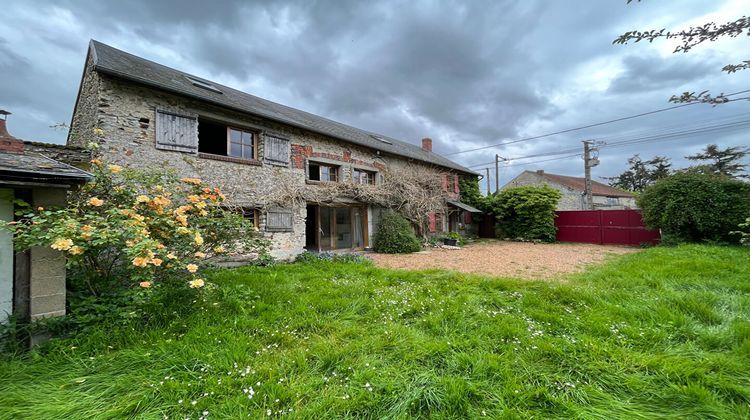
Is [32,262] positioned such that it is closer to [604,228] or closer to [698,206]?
[698,206]

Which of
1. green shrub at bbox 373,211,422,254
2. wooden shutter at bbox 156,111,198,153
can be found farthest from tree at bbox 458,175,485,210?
wooden shutter at bbox 156,111,198,153

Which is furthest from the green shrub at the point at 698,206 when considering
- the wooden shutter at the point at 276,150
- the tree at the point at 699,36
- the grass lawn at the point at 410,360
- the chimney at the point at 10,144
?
the chimney at the point at 10,144

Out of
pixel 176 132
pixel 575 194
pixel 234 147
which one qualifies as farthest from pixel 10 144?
pixel 575 194

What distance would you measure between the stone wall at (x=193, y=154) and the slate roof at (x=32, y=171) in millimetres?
3188

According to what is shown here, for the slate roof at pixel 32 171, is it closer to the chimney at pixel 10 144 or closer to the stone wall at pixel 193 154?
the chimney at pixel 10 144

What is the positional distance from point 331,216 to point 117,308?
7.62 metres

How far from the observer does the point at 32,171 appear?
258 cm

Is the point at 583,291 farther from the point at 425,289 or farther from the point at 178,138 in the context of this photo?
the point at 178,138

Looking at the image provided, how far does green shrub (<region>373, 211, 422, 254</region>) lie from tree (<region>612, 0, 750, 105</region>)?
8784 mm

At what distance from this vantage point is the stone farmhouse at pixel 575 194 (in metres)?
24.0

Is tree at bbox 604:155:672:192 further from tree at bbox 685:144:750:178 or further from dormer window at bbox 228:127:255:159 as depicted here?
dormer window at bbox 228:127:255:159

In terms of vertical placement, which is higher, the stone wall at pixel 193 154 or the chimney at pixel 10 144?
the stone wall at pixel 193 154

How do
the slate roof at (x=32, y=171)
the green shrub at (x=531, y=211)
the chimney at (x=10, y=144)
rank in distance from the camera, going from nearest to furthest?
the slate roof at (x=32, y=171), the chimney at (x=10, y=144), the green shrub at (x=531, y=211)

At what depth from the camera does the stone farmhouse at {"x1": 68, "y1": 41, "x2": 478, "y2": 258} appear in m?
5.92
